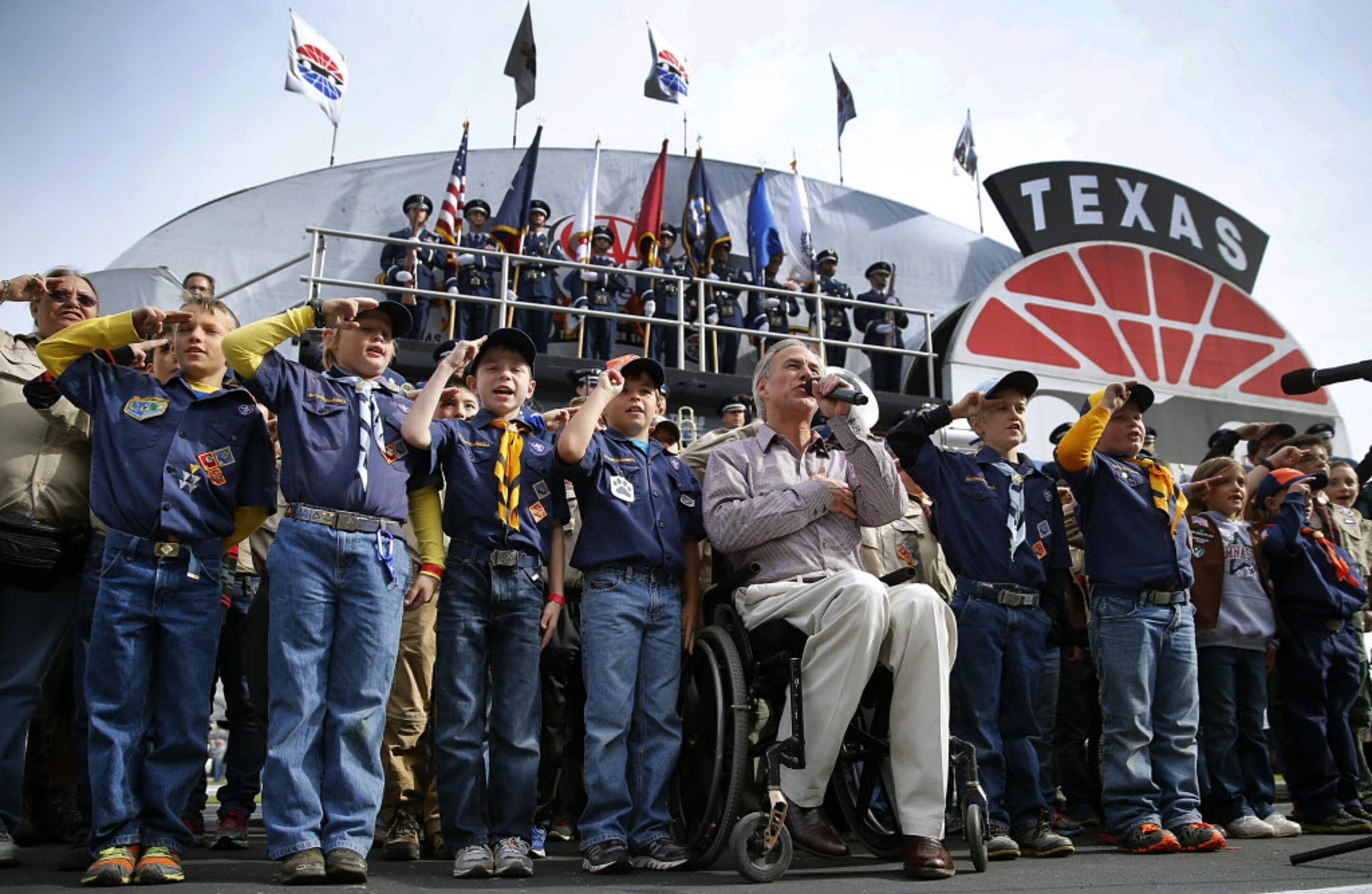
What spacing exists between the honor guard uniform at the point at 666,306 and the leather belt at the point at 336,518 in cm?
628

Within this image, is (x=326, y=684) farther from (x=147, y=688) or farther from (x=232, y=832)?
(x=232, y=832)

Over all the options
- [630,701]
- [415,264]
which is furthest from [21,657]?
[415,264]

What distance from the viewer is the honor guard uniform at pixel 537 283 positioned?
31.2 ft

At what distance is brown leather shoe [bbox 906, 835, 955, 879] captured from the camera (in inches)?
113

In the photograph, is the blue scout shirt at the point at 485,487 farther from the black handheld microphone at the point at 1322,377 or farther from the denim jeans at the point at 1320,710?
the denim jeans at the point at 1320,710

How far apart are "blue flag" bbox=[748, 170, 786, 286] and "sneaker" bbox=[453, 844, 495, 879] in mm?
9567

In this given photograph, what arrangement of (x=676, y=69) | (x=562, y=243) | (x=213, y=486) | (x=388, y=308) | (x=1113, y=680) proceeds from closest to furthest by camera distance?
(x=213, y=486), (x=388, y=308), (x=1113, y=680), (x=562, y=243), (x=676, y=69)

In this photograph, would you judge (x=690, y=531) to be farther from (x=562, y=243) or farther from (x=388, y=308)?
(x=562, y=243)

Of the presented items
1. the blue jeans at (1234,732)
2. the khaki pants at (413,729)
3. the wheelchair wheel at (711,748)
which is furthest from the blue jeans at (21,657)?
the blue jeans at (1234,732)

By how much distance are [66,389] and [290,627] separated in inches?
43.1

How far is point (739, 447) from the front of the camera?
12.3 ft

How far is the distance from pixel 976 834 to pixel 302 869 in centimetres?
182

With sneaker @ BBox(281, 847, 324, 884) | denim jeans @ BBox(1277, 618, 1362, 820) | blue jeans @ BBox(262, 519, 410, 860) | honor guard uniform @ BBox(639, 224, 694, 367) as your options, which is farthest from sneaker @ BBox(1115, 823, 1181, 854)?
honor guard uniform @ BBox(639, 224, 694, 367)

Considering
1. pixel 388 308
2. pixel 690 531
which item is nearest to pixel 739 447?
pixel 690 531
